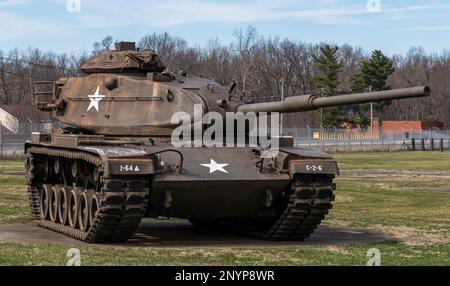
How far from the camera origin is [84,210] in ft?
52.3

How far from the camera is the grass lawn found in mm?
12430

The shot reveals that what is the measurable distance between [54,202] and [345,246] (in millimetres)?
6196

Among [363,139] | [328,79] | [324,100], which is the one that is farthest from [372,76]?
[324,100]

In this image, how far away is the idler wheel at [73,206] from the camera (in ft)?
53.2

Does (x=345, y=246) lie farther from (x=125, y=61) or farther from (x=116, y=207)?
(x=125, y=61)

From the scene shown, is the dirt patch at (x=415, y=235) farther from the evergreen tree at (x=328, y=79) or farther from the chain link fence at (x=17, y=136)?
the evergreen tree at (x=328, y=79)

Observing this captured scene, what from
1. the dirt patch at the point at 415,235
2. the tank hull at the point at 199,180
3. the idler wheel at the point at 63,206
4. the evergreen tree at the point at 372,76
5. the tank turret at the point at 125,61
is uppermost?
the evergreen tree at the point at 372,76

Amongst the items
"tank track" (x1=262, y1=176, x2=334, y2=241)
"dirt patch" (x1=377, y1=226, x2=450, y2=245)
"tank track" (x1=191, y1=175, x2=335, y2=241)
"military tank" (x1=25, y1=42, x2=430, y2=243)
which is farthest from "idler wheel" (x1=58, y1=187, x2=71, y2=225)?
"dirt patch" (x1=377, y1=226, x2=450, y2=245)

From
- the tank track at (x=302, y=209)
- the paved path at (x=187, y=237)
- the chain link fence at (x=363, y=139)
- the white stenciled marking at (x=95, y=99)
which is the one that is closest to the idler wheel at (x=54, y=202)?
the paved path at (x=187, y=237)

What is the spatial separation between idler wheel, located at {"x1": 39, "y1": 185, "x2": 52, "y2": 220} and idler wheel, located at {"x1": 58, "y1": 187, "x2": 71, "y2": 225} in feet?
2.38

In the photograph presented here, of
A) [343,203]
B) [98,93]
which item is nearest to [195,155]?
[98,93]

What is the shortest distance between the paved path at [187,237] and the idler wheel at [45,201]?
0.32 meters
